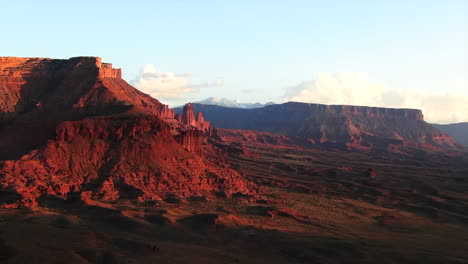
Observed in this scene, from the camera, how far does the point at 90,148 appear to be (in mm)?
82875

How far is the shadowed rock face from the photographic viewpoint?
246ft

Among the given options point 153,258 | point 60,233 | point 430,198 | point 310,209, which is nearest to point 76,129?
point 60,233

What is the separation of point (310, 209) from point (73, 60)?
7491 cm

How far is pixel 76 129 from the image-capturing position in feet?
273

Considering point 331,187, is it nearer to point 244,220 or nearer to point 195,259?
point 244,220

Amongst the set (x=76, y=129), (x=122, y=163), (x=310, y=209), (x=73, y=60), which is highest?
(x=73, y=60)

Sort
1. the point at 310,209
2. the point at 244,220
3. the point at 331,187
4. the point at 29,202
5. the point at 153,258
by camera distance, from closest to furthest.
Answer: the point at 153,258 → the point at 29,202 → the point at 244,220 → the point at 310,209 → the point at 331,187

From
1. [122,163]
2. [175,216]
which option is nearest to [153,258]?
[175,216]

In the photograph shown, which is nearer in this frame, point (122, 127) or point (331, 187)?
point (122, 127)

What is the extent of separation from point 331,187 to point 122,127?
68146 millimetres

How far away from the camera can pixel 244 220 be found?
72.8 metres

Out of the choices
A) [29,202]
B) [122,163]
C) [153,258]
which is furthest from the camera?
[122,163]

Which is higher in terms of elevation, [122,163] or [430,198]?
[122,163]

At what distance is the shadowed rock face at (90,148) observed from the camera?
7506 cm
